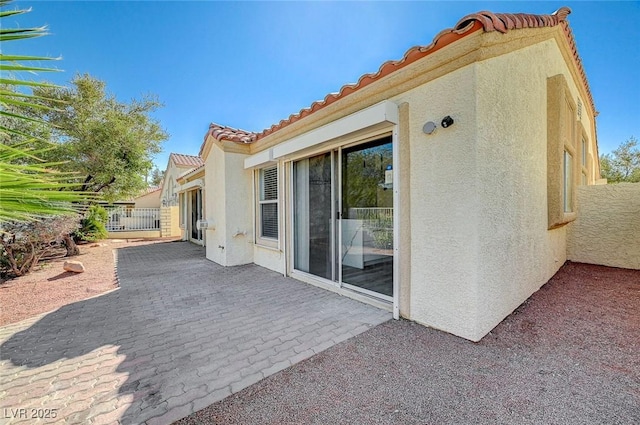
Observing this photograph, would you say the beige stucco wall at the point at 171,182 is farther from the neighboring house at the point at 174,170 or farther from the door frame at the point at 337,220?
the door frame at the point at 337,220

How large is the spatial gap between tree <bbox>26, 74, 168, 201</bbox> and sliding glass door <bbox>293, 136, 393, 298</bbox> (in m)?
9.40

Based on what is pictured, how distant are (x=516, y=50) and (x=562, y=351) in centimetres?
490

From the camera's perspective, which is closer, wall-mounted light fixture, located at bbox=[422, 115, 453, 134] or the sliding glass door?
wall-mounted light fixture, located at bbox=[422, 115, 453, 134]

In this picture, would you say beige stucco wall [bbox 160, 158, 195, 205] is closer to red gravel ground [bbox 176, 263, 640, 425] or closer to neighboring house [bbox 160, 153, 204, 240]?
neighboring house [bbox 160, 153, 204, 240]

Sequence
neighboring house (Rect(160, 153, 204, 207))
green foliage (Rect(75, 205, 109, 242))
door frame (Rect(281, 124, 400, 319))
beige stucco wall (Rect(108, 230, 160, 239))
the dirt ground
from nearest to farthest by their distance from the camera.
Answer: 1. door frame (Rect(281, 124, 400, 319))
2. the dirt ground
3. green foliage (Rect(75, 205, 109, 242))
4. beige stucco wall (Rect(108, 230, 160, 239))
5. neighboring house (Rect(160, 153, 204, 207))

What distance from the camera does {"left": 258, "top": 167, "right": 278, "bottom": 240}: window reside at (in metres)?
8.35

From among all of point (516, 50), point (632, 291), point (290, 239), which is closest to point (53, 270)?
point (290, 239)

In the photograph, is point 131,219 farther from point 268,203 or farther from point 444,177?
point 444,177

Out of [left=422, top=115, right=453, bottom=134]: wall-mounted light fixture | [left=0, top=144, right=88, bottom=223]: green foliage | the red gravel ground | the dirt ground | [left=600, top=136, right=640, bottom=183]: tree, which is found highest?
[left=600, top=136, right=640, bottom=183]: tree

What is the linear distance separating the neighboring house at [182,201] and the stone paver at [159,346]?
8.77 meters

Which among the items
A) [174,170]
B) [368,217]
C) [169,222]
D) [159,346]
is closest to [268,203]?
[368,217]

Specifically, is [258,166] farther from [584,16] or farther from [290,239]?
[584,16]

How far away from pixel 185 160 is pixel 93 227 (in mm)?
10742

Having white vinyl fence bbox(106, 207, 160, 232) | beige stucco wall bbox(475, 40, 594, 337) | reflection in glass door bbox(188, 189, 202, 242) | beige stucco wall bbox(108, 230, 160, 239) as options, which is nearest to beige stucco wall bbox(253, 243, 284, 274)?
beige stucco wall bbox(475, 40, 594, 337)
